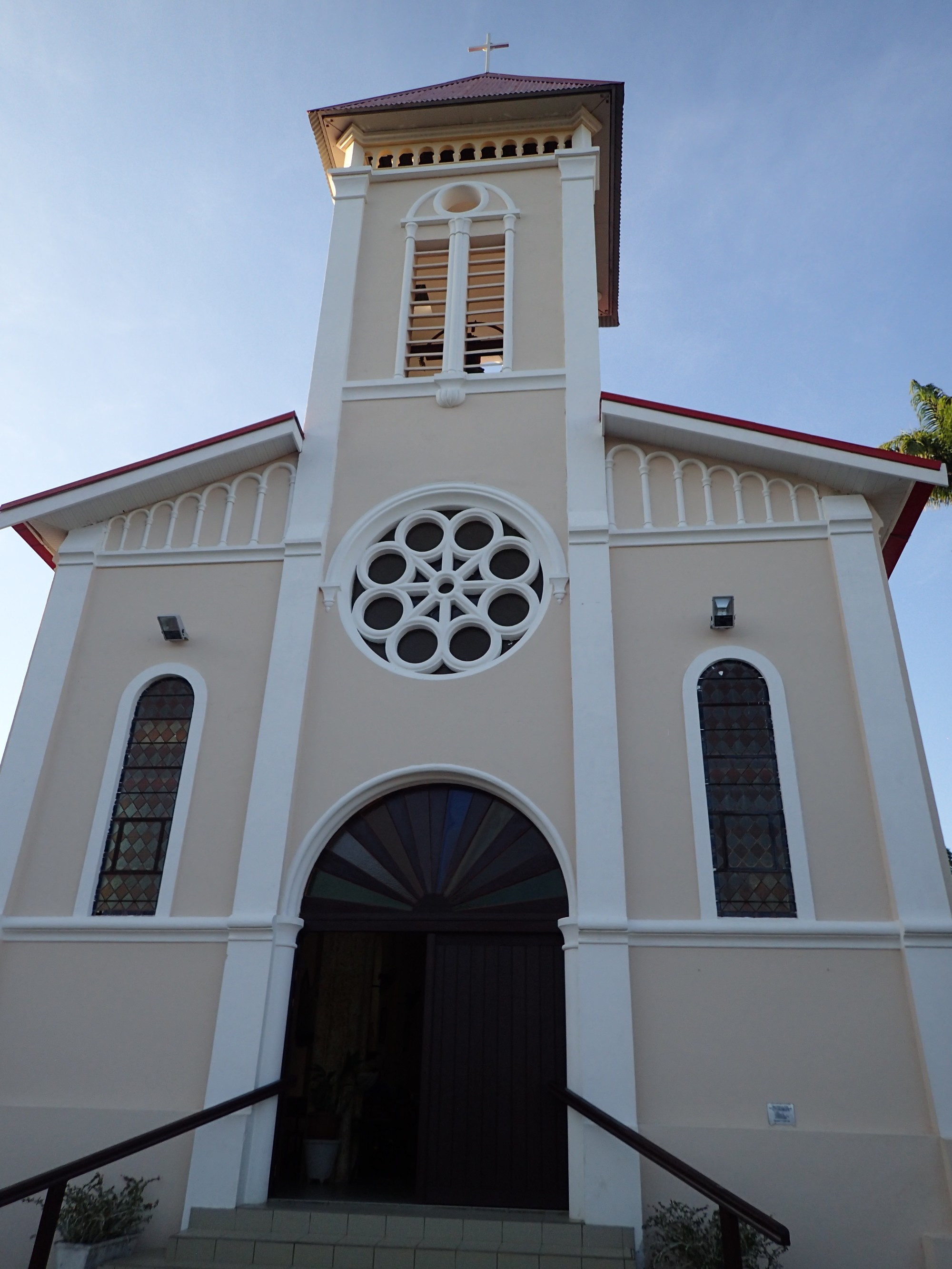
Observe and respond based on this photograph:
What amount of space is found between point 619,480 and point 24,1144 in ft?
26.8

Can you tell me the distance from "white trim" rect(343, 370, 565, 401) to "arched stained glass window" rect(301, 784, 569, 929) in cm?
479

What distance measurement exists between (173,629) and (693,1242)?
6.99 m

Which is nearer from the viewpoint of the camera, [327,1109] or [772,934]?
[772,934]

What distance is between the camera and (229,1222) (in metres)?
7.43

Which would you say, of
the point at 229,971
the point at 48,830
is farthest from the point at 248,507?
the point at 229,971

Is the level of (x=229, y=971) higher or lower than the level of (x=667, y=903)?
lower

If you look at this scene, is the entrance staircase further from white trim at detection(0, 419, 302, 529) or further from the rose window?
white trim at detection(0, 419, 302, 529)

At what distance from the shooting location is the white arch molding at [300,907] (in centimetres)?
791

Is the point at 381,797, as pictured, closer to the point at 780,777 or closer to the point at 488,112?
the point at 780,777

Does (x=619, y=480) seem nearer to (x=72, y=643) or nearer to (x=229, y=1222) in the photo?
(x=72, y=643)

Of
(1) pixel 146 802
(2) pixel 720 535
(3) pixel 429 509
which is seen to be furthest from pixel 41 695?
(2) pixel 720 535

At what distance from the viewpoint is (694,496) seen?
10195 millimetres

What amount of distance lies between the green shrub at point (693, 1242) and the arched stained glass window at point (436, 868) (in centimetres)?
233

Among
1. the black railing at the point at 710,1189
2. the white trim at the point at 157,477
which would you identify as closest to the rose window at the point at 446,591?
the white trim at the point at 157,477
